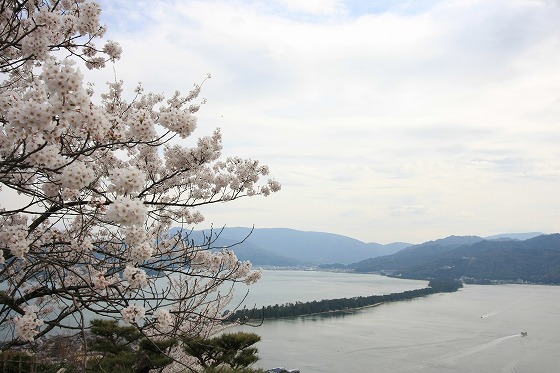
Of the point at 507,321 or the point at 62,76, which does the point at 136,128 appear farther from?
the point at 507,321

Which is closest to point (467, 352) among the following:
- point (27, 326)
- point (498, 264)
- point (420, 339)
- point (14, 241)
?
point (420, 339)

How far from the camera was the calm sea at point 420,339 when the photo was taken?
91.3 feet

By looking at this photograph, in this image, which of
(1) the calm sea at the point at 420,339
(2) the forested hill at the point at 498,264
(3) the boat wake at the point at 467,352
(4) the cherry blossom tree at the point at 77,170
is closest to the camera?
(4) the cherry blossom tree at the point at 77,170

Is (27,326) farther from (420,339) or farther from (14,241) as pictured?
(420,339)

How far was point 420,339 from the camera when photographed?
119 feet

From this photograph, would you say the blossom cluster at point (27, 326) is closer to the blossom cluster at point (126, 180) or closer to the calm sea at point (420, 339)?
the blossom cluster at point (126, 180)

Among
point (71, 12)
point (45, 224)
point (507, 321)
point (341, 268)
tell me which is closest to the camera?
point (71, 12)

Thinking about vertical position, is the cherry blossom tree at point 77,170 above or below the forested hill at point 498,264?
above

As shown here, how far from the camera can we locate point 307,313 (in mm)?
50219

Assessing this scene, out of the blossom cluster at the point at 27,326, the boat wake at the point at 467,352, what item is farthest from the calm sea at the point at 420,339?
the blossom cluster at the point at 27,326

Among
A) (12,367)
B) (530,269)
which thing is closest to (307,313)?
(12,367)

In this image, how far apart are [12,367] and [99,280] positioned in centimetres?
379

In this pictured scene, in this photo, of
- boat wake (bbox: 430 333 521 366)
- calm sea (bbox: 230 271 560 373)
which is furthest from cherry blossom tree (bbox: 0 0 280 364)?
boat wake (bbox: 430 333 521 366)

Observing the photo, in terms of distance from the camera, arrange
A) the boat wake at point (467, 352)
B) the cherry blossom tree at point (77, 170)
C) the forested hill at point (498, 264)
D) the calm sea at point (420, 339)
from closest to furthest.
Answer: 1. the cherry blossom tree at point (77, 170)
2. the calm sea at point (420, 339)
3. the boat wake at point (467, 352)
4. the forested hill at point (498, 264)
